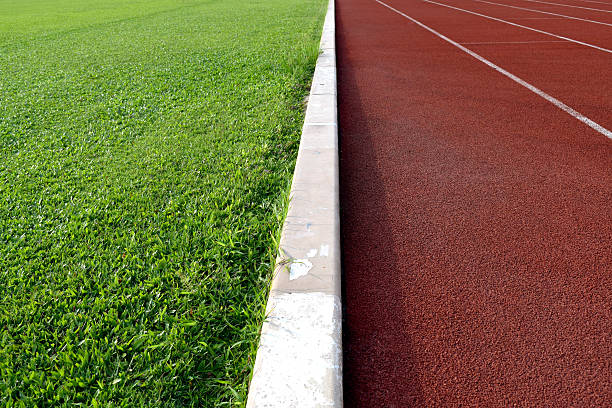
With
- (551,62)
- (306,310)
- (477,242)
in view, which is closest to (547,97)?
(551,62)

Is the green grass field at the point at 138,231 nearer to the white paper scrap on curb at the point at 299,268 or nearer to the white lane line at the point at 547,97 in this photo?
the white paper scrap on curb at the point at 299,268

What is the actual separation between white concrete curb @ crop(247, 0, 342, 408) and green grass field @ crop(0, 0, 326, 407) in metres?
0.10

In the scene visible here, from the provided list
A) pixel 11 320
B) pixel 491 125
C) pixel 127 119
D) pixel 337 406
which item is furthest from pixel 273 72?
pixel 337 406

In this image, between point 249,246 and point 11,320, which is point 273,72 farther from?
point 11,320

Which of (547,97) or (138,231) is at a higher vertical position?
(138,231)

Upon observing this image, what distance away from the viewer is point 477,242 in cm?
236

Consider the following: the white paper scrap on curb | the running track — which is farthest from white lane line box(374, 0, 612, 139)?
the white paper scrap on curb

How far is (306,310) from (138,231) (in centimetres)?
109

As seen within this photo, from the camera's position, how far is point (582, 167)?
316 centimetres

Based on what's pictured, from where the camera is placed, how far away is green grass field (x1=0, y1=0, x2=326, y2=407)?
5.23 feet

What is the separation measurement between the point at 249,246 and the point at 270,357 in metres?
0.77

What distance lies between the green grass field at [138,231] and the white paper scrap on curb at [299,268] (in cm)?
14

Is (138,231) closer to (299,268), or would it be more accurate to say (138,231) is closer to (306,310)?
(299,268)

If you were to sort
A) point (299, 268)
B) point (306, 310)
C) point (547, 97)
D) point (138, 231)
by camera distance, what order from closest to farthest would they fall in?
point (306, 310), point (299, 268), point (138, 231), point (547, 97)
